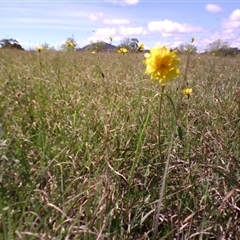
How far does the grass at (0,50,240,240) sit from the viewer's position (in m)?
0.86

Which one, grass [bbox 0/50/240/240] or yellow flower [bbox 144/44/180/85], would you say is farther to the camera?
yellow flower [bbox 144/44/180/85]

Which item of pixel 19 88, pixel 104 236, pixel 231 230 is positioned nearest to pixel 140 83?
pixel 19 88

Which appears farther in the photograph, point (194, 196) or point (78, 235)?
point (194, 196)

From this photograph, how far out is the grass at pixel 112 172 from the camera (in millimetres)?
863

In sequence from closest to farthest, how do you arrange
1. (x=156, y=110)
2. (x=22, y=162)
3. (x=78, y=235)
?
(x=78, y=235) < (x=22, y=162) < (x=156, y=110)

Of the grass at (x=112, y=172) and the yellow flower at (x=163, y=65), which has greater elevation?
the yellow flower at (x=163, y=65)

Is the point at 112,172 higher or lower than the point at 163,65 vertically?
lower

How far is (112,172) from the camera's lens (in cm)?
110

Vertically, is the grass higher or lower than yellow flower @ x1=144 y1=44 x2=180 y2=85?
lower

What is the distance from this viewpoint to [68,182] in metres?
1.06

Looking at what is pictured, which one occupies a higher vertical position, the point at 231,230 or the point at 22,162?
the point at 22,162

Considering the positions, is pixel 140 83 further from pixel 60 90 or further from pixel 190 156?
pixel 190 156

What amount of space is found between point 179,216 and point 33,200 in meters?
0.40

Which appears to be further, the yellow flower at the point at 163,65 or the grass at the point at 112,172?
the yellow flower at the point at 163,65
